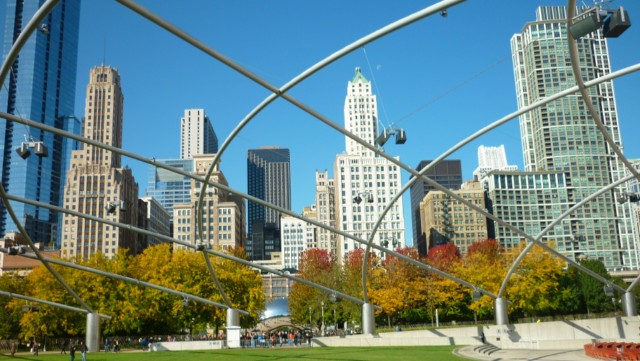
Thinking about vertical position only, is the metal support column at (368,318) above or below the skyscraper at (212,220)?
below

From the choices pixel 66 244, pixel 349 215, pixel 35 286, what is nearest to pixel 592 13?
pixel 35 286

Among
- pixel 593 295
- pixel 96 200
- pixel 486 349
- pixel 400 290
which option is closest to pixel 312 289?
pixel 400 290

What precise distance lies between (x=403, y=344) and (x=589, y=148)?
163137mm

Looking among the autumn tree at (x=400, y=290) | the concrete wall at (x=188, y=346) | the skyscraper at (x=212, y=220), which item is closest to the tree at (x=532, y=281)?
the autumn tree at (x=400, y=290)

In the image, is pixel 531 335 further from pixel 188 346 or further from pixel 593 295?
pixel 593 295

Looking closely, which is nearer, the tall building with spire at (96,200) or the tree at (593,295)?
the tree at (593,295)

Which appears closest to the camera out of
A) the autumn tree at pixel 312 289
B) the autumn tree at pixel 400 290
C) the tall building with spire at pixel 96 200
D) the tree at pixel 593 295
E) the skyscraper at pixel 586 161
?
the autumn tree at pixel 400 290

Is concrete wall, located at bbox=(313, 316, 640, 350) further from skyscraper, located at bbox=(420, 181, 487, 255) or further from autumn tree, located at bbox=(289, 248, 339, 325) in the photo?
skyscraper, located at bbox=(420, 181, 487, 255)

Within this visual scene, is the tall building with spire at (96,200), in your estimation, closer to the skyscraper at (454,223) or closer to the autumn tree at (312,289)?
the autumn tree at (312,289)

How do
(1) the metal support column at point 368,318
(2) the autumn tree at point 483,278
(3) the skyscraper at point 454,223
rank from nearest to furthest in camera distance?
(1) the metal support column at point 368,318 < (2) the autumn tree at point 483,278 < (3) the skyscraper at point 454,223

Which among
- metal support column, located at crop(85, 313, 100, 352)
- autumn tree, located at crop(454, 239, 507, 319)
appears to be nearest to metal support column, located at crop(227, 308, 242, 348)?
metal support column, located at crop(85, 313, 100, 352)

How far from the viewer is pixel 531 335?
43.3 m

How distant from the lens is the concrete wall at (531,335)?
40969 millimetres

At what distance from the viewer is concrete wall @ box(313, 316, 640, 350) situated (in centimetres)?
4097
